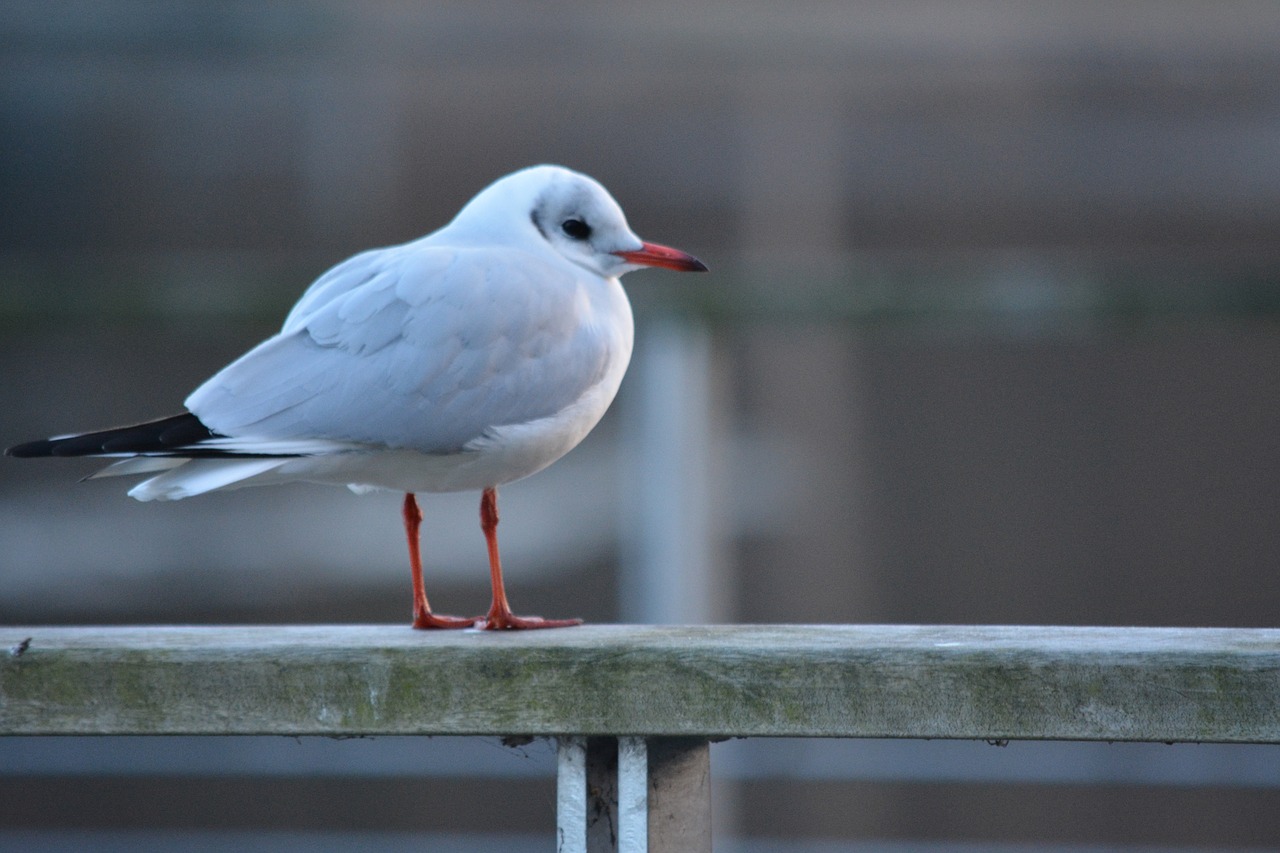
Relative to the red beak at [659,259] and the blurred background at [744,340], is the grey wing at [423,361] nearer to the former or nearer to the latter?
the red beak at [659,259]

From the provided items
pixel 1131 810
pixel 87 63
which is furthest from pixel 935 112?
pixel 87 63

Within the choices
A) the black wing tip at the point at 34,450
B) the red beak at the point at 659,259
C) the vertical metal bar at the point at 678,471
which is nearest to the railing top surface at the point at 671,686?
the black wing tip at the point at 34,450

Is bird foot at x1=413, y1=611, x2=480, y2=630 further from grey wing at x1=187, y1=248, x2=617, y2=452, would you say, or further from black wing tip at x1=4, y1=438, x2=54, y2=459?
black wing tip at x1=4, y1=438, x2=54, y2=459

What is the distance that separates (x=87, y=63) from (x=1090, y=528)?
431 centimetres

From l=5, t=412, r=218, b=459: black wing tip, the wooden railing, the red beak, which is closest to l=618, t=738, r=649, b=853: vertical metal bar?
the wooden railing

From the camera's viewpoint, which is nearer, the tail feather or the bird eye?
the tail feather

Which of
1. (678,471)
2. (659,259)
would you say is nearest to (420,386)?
(659,259)

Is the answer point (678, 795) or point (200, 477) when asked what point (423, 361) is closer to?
point (200, 477)

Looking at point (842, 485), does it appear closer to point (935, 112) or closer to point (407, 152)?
point (935, 112)

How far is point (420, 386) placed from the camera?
1.56m

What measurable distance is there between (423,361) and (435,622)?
28 cm

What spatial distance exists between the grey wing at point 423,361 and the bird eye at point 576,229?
0.13 meters

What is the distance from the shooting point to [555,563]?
451 cm

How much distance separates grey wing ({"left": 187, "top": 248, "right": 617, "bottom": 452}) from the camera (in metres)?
1.53
